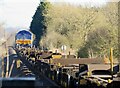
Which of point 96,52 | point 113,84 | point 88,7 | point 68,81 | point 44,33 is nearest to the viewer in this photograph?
point 113,84

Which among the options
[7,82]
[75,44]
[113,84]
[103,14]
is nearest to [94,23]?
[103,14]

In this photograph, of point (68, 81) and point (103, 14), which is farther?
point (103, 14)

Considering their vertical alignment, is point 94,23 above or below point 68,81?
above

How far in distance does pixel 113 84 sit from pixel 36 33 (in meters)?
48.3

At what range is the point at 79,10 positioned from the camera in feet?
128

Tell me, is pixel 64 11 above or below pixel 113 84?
above

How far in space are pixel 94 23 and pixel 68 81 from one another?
27141mm

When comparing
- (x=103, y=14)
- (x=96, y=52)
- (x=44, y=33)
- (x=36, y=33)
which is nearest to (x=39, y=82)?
(x=96, y=52)

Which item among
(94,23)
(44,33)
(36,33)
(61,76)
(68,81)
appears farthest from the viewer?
(36,33)

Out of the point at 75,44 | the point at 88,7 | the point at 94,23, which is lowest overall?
the point at 75,44

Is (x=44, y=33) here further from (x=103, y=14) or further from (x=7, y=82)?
(x=7, y=82)

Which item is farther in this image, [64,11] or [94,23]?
[64,11]

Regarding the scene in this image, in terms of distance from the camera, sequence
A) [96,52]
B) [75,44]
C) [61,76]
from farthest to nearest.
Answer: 1. [75,44]
2. [96,52]
3. [61,76]

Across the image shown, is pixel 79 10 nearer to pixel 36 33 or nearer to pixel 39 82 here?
pixel 36 33
